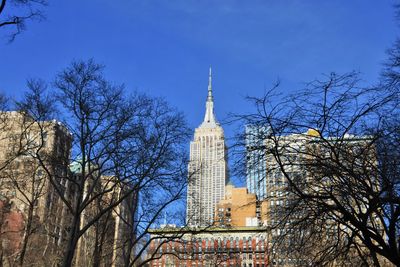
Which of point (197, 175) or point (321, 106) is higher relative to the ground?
point (197, 175)

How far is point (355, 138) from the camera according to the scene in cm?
1294

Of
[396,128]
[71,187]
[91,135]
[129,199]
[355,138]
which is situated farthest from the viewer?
[71,187]

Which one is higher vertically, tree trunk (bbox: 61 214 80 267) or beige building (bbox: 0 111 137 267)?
beige building (bbox: 0 111 137 267)

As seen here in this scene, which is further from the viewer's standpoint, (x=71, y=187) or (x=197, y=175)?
(x=71, y=187)

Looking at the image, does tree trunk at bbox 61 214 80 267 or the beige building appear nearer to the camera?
tree trunk at bbox 61 214 80 267

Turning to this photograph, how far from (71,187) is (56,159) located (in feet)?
33.6

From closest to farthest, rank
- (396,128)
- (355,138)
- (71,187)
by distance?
1. (396,128)
2. (355,138)
3. (71,187)

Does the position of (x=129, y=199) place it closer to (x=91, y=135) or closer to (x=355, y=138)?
(x=91, y=135)

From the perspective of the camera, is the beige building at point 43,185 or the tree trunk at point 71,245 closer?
the tree trunk at point 71,245

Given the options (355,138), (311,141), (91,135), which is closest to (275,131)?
(311,141)

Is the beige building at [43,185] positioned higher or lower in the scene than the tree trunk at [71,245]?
higher

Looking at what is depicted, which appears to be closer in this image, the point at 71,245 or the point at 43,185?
the point at 71,245

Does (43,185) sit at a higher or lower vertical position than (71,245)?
higher

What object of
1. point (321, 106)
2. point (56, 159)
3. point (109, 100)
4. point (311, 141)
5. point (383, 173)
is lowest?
point (383, 173)
